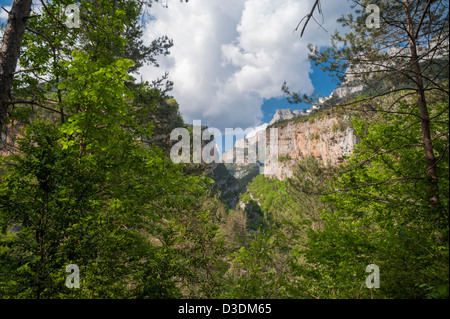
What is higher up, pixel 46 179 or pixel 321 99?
pixel 321 99

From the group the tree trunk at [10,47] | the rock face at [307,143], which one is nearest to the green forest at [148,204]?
the tree trunk at [10,47]

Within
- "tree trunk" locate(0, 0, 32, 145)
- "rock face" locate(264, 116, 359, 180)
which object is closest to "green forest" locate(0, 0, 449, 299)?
"tree trunk" locate(0, 0, 32, 145)

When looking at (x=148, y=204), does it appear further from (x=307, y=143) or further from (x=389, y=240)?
(x=307, y=143)

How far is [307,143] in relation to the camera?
71.6 meters

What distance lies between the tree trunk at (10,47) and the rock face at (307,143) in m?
51.3

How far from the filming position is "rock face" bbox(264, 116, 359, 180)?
189 ft

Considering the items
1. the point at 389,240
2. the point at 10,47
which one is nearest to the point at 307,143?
the point at 389,240

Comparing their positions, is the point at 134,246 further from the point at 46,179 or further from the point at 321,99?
the point at 321,99

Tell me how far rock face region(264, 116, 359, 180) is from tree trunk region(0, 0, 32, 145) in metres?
51.3

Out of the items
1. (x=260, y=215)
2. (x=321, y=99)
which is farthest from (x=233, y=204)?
(x=321, y=99)

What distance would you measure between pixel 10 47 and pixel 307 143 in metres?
76.3

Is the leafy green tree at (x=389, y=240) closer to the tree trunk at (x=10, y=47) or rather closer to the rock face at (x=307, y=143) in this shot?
the tree trunk at (x=10, y=47)
